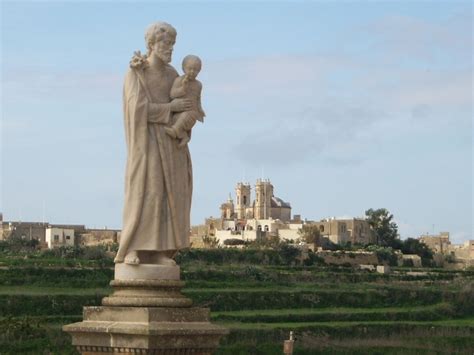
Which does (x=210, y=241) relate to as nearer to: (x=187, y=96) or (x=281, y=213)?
(x=281, y=213)

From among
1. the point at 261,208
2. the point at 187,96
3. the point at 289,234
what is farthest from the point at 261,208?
the point at 187,96

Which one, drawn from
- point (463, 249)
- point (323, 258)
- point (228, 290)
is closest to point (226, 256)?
point (323, 258)

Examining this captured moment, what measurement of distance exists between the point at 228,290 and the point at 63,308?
10.1m

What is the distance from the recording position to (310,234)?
12075cm

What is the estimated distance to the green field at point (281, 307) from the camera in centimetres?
3972

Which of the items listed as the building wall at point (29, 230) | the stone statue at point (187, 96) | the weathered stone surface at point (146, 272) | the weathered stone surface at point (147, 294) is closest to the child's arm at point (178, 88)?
the stone statue at point (187, 96)

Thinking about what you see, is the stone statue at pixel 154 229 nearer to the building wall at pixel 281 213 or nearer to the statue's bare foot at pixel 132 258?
the statue's bare foot at pixel 132 258

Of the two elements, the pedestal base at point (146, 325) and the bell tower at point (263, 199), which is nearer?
the pedestal base at point (146, 325)

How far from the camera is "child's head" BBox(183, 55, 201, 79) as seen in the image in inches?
396

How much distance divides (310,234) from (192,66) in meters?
111

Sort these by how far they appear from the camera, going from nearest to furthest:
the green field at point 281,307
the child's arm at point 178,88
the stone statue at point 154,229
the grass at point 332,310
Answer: the stone statue at point 154,229 < the child's arm at point 178,88 < the green field at point 281,307 < the grass at point 332,310

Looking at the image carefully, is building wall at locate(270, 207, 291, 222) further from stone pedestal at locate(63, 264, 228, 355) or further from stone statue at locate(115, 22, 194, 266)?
stone pedestal at locate(63, 264, 228, 355)

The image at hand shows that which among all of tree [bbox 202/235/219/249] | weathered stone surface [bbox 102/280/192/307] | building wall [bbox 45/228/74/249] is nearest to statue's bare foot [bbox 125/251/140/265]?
weathered stone surface [bbox 102/280/192/307]

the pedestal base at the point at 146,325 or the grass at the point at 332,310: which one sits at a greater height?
the pedestal base at the point at 146,325
